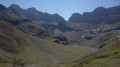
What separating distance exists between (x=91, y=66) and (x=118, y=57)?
37.4ft

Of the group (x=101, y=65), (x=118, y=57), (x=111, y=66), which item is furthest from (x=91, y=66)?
(x=118, y=57)

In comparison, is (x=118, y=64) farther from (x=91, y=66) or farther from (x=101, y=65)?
(x=91, y=66)

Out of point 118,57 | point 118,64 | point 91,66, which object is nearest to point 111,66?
point 118,64

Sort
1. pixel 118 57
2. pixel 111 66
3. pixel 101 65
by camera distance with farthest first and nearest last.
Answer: pixel 118 57 → pixel 101 65 → pixel 111 66

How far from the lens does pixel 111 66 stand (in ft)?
157

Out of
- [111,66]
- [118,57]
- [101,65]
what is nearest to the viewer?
[111,66]

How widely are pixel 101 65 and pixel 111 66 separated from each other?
387cm

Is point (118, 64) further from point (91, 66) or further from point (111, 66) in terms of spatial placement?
point (91, 66)

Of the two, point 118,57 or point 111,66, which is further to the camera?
point 118,57

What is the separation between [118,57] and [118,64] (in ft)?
29.9

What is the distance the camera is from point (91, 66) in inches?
2072

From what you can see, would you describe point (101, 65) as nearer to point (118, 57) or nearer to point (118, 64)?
point (118, 64)

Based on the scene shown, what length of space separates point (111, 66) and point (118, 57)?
10511 mm

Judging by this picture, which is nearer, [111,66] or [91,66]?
[111,66]
